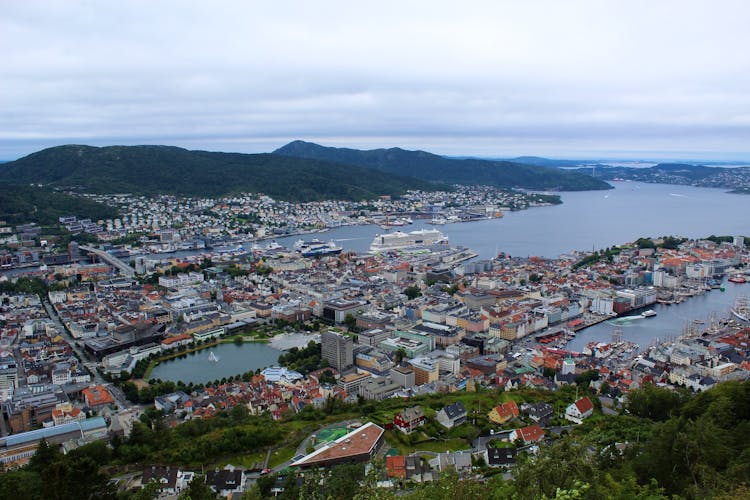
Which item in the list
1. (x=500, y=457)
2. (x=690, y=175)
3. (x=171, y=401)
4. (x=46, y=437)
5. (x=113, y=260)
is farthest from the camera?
(x=690, y=175)

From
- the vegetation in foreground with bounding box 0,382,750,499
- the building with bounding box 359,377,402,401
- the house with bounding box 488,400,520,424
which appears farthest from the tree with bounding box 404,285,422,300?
the house with bounding box 488,400,520,424

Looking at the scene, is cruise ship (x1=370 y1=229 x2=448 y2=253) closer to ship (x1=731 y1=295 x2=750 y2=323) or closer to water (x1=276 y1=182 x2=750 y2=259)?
water (x1=276 y1=182 x2=750 y2=259)

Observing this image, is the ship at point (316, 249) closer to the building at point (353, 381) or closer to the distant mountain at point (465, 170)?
the building at point (353, 381)

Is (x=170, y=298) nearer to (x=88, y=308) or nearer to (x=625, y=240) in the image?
(x=88, y=308)

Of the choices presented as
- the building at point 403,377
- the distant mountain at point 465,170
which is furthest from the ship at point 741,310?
the distant mountain at point 465,170

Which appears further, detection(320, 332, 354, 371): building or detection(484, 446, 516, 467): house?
detection(320, 332, 354, 371): building

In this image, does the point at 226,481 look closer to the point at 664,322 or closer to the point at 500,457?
the point at 500,457

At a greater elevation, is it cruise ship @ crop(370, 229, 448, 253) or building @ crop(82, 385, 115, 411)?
cruise ship @ crop(370, 229, 448, 253)

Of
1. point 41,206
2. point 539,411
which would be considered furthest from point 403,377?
point 41,206
